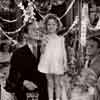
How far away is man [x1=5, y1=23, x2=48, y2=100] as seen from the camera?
8.21ft

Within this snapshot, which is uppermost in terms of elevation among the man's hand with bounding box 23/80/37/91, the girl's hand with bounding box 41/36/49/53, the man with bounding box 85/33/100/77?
the girl's hand with bounding box 41/36/49/53

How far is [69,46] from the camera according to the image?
249 centimetres

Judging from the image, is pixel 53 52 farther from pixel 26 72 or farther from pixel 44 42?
pixel 26 72

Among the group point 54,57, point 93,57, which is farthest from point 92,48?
point 54,57

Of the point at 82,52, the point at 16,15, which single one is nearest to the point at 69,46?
the point at 82,52

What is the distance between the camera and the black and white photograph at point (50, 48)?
248 cm

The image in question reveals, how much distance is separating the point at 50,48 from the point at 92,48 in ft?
1.02

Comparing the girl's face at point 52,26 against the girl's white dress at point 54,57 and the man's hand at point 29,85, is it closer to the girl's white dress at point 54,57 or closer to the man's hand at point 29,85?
the girl's white dress at point 54,57

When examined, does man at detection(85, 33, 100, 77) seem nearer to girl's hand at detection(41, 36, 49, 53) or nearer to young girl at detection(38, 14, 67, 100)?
young girl at detection(38, 14, 67, 100)

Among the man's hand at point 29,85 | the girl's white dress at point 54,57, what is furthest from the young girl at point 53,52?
the man's hand at point 29,85

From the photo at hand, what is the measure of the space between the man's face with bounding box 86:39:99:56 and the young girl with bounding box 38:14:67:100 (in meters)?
0.18

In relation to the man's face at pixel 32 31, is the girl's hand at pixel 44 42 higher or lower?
lower

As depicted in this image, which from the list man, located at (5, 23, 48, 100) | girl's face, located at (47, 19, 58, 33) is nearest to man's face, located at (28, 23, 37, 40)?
man, located at (5, 23, 48, 100)

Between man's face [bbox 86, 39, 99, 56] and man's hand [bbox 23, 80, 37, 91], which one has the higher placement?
man's face [bbox 86, 39, 99, 56]
